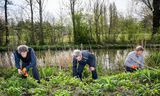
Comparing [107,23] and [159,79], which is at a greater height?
[107,23]

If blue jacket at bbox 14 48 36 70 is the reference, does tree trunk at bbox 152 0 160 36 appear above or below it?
above

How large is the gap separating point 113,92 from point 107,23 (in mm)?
22388

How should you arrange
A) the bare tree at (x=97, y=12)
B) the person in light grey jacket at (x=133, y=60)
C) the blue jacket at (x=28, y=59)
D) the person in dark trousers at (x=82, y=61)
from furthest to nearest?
the bare tree at (x=97, y=12), the person in light grey jacket at (x=133, y=60), the person in dark trousers at (x=82, y=61), the blue jacket at (x=28, y=59)

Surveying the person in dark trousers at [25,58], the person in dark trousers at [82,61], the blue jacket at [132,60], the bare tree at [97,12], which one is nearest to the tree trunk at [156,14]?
the bare tree at [97,12]

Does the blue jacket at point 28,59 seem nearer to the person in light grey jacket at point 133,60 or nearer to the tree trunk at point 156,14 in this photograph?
the person in light grey jacket at point 133,60

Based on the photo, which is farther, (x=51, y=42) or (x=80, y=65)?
(x=51, y=42)

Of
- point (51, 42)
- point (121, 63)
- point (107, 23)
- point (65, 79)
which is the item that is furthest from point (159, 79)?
point (107, 23)

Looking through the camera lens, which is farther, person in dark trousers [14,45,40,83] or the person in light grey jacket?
the person in light grey jacket

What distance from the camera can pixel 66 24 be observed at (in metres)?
26.5

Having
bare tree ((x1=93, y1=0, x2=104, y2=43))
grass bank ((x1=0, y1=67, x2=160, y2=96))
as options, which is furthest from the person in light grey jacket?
bare tree ((x1=93, y1=0, x2=104, y2=43))

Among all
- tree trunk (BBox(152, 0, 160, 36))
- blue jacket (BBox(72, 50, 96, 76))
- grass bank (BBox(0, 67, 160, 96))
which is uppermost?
tree trunk (BBox(152, 0, 160, 36))

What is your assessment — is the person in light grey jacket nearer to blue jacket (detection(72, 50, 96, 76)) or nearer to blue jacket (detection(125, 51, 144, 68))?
blue jacket (detection(125, 51, 144, 68))

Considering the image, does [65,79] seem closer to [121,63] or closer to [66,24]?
[121,63]

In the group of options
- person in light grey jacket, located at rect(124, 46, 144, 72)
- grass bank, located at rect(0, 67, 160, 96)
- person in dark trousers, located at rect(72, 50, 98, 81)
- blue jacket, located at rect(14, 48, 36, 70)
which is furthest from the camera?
person in light grey jacket, located at rect(124, 46, 144, 72)
